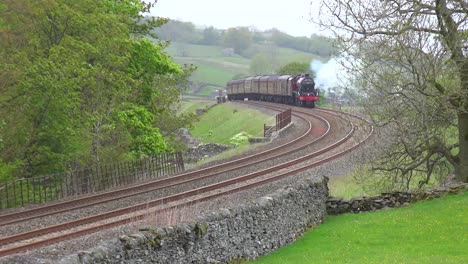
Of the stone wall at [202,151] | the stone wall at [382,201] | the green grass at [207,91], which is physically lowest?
the green grass at [207,91]

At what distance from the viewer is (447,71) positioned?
24078 mm

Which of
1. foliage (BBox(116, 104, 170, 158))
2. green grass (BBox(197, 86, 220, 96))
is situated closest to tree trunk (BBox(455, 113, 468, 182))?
foliage (BBox(116, 104, 170, 158))

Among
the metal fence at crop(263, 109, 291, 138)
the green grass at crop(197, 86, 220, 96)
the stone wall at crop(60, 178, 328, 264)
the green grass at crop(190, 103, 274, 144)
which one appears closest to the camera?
the stone wall at crop(60, 178, 328, 264)

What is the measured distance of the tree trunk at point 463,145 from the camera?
2472 centimetres

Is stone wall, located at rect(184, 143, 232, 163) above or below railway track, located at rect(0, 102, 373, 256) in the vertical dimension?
below

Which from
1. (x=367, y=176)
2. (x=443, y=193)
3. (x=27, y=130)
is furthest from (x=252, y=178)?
(x=27, y=130)

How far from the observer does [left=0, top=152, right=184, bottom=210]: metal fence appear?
98.5 feet

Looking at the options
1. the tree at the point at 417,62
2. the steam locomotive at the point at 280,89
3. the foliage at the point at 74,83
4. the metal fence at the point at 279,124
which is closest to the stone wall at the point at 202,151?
the metal fence at the point at 279,124

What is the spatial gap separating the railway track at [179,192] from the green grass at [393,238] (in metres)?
4.60

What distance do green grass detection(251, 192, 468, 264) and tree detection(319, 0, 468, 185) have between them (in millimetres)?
3330

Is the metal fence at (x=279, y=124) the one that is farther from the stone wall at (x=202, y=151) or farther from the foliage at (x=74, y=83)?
the foliage at (x=74, y=83)

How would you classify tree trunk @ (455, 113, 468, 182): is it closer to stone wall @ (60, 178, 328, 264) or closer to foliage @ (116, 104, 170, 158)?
stone wall @ (60, 178, 328, 264)

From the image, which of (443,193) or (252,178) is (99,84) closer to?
(252,178)

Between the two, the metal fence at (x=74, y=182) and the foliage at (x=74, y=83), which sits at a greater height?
the foliage at (x=74, y=83)
